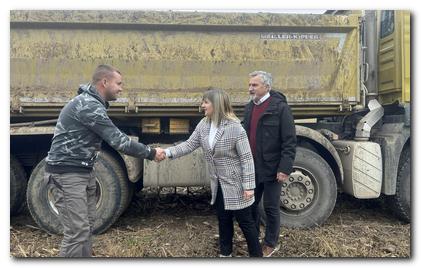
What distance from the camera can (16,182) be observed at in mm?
5031

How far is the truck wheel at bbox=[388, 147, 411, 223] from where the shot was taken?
506cm

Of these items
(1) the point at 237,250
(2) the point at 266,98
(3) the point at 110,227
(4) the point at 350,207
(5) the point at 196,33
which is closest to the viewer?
(2) the point at 266,98

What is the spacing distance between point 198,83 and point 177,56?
38 centimetres

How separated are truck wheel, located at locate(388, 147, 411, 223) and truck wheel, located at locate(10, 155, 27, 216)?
4.63 m

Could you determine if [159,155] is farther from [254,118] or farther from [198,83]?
[198,83]

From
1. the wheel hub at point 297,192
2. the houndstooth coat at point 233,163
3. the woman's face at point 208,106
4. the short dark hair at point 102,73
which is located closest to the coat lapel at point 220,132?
the houndstooth coat at point 233,163

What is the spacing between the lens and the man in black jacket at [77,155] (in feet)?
11.0

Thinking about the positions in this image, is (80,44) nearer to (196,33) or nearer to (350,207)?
(196,33)

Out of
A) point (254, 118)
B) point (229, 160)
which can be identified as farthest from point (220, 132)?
point (254, 118)

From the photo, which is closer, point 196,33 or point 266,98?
point 266,98

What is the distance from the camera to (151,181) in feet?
15.9

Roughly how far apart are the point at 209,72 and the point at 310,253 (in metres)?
2.27

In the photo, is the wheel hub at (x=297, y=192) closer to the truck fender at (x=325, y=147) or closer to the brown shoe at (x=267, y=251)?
the truck fender at (x=325, y=147)

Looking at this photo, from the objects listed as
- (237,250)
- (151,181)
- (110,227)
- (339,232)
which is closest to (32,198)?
(110,227)
